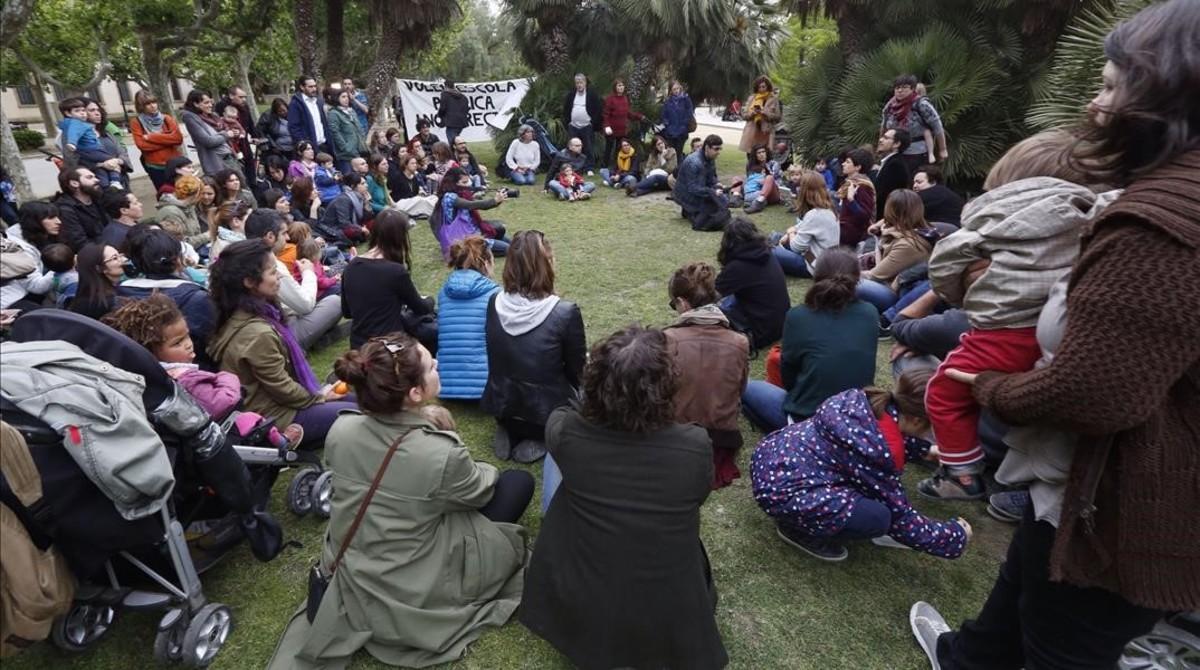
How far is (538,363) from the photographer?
3547 mm

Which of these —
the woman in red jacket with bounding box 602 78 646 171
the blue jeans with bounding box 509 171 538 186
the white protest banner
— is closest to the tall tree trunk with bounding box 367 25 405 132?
the white protest banner

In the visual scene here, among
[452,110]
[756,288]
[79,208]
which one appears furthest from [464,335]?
[452,110]

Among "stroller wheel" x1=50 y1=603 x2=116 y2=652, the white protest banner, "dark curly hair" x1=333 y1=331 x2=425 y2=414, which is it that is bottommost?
"stroller wheel" x1=50 y1=603 x2=116 y2=652

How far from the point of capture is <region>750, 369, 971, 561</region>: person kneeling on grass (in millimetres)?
2557

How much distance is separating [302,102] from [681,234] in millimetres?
6269

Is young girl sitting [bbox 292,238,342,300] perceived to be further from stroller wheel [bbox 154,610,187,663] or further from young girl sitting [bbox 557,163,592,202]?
young girl sitting [bbox 557,163,592,202]

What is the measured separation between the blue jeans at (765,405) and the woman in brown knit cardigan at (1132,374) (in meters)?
2.22

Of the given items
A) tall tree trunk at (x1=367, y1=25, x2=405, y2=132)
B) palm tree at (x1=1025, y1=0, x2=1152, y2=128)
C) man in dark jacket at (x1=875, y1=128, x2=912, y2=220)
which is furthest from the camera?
tall tree trunk at (x1=367, y1=25, x2=405, y2=132)

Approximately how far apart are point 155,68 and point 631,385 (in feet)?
67.6

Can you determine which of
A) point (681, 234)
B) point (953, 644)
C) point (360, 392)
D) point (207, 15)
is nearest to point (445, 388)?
point (360, 392)

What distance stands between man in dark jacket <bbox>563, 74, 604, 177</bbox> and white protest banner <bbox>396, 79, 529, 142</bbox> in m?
1.74

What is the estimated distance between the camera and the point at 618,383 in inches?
80.8

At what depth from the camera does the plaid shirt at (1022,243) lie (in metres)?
1.56

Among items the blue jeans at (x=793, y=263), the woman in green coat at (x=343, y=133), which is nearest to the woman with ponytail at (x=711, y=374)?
the blue jeans at (x=793, y=263)
